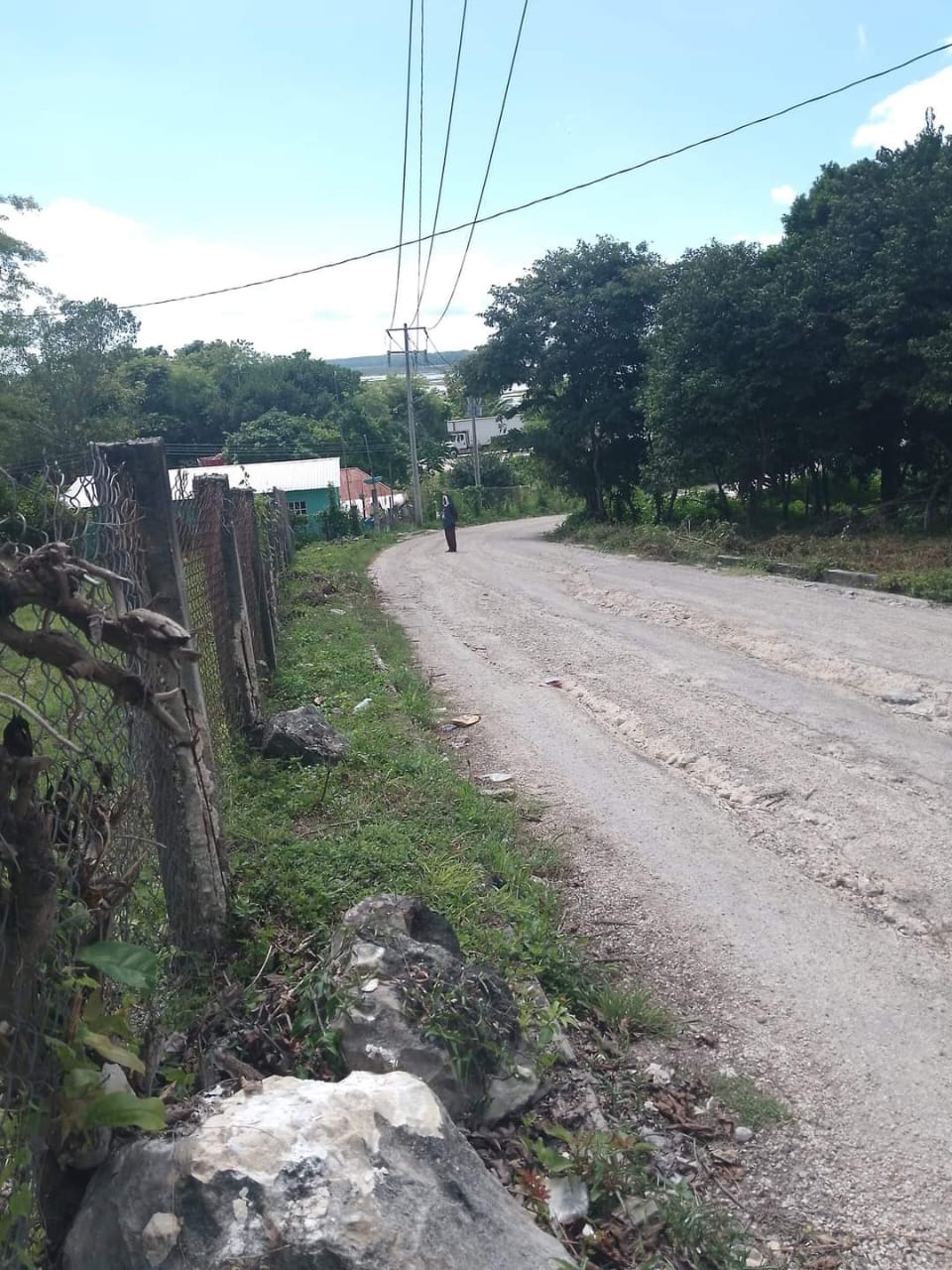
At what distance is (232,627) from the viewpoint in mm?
6676

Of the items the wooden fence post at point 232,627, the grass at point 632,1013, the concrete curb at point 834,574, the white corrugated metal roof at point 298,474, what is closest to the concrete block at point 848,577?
the concrete curb at point 834,574

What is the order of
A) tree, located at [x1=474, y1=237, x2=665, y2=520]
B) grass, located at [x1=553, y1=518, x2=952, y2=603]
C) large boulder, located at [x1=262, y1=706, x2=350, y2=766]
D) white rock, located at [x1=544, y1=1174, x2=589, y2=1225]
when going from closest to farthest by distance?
white rock, located at [x1=544, y1=1174, x2=589, y2=1225]
large boulder, located at [x1=262, y1=706, x2=350, y2=766]
grass, located at [x1=553, y1=518, x2=952, y2=603]
tree, located at [x1=474, y1=237, x2=665, y2=520]

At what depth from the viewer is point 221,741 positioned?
577cm

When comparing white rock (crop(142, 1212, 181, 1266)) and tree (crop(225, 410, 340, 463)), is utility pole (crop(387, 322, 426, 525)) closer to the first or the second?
tree (crop(225, 410, 340, 463))

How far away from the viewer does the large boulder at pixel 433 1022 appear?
3.01 meters

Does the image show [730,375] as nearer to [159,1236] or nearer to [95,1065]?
[95,1065]

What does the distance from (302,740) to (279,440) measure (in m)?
51.4

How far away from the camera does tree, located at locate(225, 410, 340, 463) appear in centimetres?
5425

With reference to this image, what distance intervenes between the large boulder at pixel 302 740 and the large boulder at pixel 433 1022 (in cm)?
272

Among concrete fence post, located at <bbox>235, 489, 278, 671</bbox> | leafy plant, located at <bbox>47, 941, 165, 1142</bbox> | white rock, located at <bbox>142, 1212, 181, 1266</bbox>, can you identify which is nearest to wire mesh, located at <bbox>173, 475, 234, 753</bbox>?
concrete fence post, located at <bbox>235, 489, 278, 671</bbox>

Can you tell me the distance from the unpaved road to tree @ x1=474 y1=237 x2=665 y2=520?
17.5 meters

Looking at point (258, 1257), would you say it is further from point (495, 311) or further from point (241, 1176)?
point (495, 311)

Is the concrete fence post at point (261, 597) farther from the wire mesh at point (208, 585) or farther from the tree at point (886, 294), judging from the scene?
the tree at point (886, 294)

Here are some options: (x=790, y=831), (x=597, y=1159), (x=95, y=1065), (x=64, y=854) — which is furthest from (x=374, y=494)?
(x=95, y=1065)
